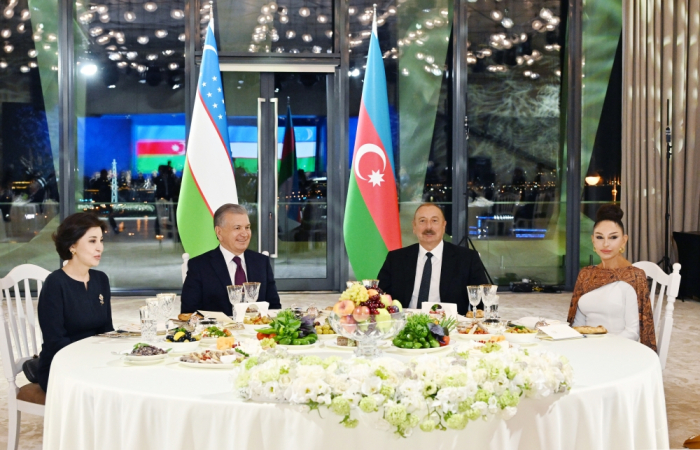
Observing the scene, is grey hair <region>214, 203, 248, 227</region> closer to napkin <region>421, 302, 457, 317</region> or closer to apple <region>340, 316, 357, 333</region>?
napkin <region>421, 302, 457, 317</region>

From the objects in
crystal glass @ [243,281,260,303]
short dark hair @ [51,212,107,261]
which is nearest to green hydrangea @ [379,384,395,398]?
crystal glass @ [243,281,260,303]

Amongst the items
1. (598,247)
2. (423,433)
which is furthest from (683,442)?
(423,433)

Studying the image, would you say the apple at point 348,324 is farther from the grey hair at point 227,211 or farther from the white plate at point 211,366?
the grey hair at point 227,211

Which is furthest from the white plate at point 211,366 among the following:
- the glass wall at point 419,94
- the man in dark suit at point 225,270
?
the glass wall at point 419,94

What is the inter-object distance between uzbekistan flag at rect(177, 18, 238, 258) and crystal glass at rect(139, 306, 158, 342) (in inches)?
134

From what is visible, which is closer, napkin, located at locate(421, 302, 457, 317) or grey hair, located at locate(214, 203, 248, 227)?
napkin, located at locate(421, 302, 457, 317)

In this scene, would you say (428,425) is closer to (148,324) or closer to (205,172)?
(148,324)

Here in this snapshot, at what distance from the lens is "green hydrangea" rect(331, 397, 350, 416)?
1785mm

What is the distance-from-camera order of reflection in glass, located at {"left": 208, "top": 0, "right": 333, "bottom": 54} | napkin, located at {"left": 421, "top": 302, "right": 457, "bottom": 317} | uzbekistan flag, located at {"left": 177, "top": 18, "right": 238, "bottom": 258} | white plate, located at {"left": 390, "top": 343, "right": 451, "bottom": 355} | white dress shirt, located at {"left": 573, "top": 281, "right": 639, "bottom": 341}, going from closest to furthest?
white plate, located at {"left": 390, "top": 343, "right": 451, "bottom": 355}
napkin, located at {"left": 421, "top": 302, "right": 457, "bottom": 317}
white dress shirt, located at {"left": 573, "top": 281, "right": 639, "bottom": 341}
uzbekistan flag, located at {"left": 177, "top": 18, "right": 238, "bottom": 258}
reflection in glass, located at {"left": 208, "top": 0, "right": 333, "bottom": 54}

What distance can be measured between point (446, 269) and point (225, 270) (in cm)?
118

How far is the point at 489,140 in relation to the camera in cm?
852

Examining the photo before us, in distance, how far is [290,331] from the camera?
8.50 ft

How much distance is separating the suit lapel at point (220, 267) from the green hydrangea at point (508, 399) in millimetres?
2175

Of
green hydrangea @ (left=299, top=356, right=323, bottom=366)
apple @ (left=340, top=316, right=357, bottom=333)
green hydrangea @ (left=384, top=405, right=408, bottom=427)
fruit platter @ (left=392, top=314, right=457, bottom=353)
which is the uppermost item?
apple @ (left=340, top=316, right=357, bottom=333)
